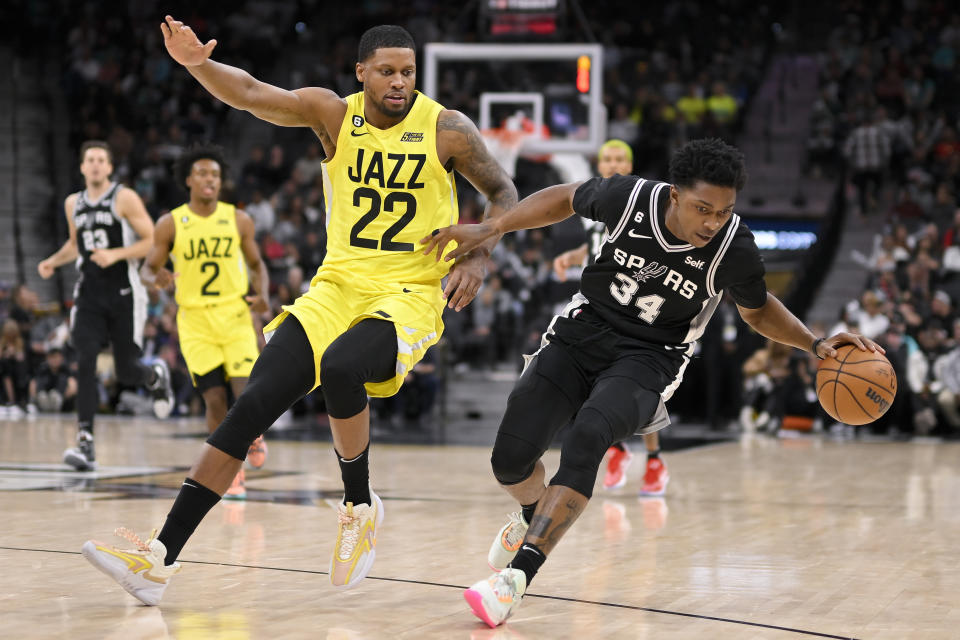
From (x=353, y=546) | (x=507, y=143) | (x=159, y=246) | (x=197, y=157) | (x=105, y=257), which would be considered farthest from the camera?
(x=507, y=143)

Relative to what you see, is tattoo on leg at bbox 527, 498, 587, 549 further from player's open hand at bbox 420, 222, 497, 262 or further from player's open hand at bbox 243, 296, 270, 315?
player's open hand at bbox 243, 296, 270, 315

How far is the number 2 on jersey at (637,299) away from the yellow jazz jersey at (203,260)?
378cm

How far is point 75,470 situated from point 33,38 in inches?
614

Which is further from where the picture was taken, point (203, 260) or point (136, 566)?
point (203, 260)

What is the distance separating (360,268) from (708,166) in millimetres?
1347

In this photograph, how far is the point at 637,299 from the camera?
469 centimetres

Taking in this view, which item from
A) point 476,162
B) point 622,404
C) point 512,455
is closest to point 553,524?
point 512,455

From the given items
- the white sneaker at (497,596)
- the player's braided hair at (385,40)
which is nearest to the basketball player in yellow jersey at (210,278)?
the player's braided hair at (385,40)

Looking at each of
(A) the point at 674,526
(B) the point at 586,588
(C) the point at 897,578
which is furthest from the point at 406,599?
(A) the point at 674,526

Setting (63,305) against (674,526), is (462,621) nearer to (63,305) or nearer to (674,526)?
(674,526)

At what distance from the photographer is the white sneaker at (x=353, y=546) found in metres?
4.54

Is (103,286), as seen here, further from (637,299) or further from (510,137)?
(510,137)

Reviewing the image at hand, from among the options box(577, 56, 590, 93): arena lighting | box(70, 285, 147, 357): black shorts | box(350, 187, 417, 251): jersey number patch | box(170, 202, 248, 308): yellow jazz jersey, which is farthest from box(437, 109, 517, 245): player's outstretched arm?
box(577, 56, 590, 93): arena lighting

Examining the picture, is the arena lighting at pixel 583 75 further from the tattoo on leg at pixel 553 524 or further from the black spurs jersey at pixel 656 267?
the tattoo on leg at pixel 553 524
